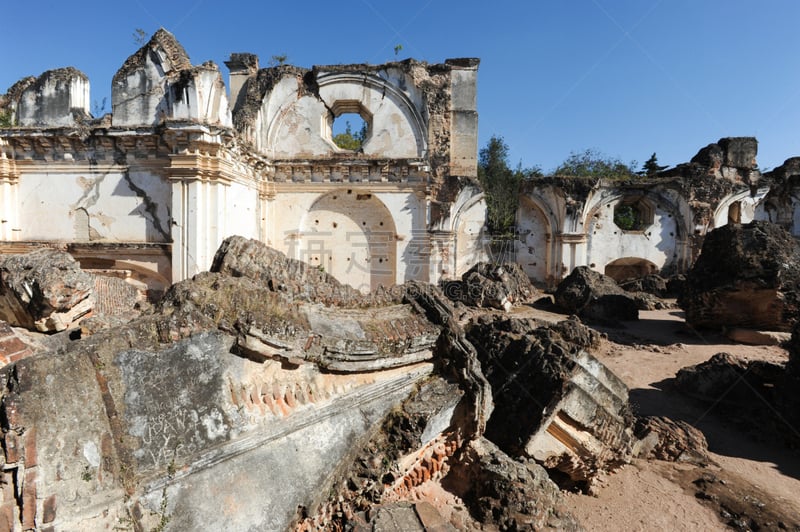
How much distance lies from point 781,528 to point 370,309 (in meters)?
3.84

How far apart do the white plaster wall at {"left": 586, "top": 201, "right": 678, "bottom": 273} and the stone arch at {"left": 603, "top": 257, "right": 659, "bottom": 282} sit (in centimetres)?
40

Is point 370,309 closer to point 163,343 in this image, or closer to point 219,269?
point 219,269

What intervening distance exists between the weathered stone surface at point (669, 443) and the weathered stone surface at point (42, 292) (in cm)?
612

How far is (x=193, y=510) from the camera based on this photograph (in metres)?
2.34

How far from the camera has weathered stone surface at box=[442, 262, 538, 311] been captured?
1220cm

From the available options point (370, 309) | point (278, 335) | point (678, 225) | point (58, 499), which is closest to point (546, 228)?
point (678, 225)

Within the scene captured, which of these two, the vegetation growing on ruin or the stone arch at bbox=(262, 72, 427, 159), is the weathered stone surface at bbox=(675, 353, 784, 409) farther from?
the vegetation growing on ruin

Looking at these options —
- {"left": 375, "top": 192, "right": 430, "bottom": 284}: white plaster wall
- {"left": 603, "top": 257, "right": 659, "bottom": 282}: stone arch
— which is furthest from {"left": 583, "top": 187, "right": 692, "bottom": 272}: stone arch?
{"left": 375, "top": 192, "right": 430, "bottom": 284}: white plaster wall

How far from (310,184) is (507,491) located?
10.4 metres

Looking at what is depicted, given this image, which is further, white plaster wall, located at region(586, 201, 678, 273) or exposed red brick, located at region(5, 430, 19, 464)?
white plaster wall, located at region(586, 201, 678, 273)

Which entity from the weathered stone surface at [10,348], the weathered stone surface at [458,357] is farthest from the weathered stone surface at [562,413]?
the weathered stone surface at [10,348]

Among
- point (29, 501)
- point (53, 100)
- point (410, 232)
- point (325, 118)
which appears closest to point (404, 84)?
point (325, 118)

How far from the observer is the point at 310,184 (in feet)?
40.2

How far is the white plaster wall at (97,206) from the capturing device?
898 centimetres
